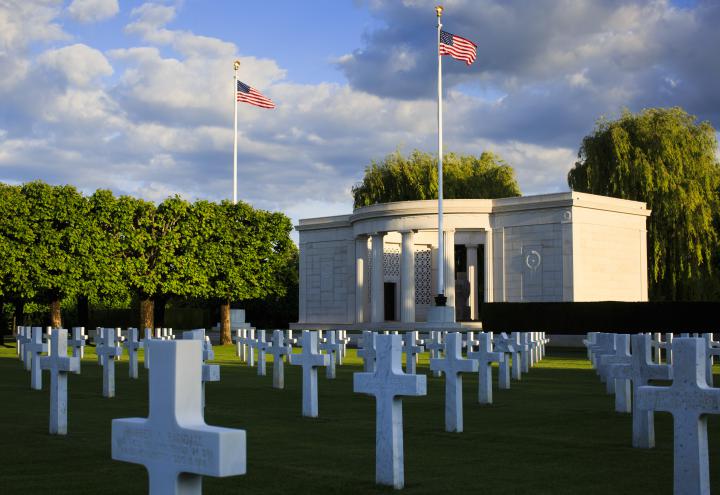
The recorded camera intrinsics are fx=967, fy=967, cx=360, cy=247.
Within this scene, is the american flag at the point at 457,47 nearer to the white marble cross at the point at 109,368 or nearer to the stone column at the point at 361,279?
the stone column at the point at 361,279

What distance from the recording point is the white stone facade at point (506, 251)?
46.0m

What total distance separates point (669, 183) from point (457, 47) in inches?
593

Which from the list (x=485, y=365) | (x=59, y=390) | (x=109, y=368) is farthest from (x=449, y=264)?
(x=59, y=390)

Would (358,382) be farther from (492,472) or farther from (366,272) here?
(366,272)

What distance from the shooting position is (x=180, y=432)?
4086 millimetres

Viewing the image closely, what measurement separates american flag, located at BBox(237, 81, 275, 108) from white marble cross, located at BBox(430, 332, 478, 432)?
115 ft

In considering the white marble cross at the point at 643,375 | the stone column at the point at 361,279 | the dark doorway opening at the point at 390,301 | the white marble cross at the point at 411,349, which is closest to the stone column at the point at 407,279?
the stone column at the point at 361,279

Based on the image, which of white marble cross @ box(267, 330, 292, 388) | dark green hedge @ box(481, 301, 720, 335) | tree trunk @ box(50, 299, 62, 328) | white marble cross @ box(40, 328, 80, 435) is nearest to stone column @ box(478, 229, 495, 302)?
dark green hedge @ box(481, 301, 720, 335)

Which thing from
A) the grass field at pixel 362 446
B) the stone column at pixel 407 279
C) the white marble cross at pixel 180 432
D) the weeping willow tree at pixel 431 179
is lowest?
the grass field at pixel 362 446

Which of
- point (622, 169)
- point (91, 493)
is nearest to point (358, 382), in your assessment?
point (91, 493)

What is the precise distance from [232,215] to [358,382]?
39486 millimetres

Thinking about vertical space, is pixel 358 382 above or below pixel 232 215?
below

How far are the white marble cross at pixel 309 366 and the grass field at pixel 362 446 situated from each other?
0.75 feet

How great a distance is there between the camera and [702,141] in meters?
48.6
